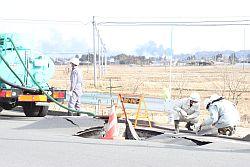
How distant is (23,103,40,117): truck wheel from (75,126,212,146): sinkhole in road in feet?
16.9

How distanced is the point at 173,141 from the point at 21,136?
3.14 metres

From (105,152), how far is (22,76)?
7.23 metres

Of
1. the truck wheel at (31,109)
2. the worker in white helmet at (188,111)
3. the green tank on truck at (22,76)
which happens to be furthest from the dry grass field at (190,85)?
the worker in white helmet at (188,111)

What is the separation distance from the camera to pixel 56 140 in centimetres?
983

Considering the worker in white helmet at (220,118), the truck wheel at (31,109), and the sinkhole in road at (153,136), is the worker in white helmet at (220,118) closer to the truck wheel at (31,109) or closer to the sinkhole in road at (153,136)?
the sinkhole in road at (153,136)

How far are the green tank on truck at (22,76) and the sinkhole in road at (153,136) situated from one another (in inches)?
156

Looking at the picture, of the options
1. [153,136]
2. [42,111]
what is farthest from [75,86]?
[153,136]

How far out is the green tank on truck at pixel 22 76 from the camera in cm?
1449

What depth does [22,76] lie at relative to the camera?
49.3ft

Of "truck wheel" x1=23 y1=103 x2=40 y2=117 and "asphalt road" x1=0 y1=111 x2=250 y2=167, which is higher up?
"truck wheel" x1=23 y1=103 x2=40 y2=117

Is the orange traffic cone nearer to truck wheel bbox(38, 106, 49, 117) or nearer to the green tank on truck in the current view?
the green tank on truck

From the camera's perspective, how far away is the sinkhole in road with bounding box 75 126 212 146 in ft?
31.9

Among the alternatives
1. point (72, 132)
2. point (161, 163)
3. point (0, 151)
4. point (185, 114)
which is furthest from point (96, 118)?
point (161, 163)

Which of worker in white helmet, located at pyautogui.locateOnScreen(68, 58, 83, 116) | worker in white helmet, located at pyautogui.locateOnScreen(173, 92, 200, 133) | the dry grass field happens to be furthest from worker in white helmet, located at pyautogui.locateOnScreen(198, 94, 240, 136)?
worker in white helmet, located at pyautogui.locateOnScreen(68, 58, 83, 116)
